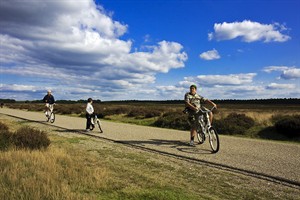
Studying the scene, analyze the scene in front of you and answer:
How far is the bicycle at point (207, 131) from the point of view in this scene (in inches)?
446

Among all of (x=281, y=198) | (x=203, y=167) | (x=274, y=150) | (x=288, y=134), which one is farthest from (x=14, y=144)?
(x=288, y=134)

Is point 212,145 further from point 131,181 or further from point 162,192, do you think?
point 162,192

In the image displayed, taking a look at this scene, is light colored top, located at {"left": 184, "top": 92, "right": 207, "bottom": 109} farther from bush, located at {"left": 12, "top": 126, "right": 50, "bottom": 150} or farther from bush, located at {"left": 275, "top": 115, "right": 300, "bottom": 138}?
bush, located at {"left": 275, "top": 115, "right": 300, "bottom": 138}

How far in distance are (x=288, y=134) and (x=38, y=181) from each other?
48.0 feet

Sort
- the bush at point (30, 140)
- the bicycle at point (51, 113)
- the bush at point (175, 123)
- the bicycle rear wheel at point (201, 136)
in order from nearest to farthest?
the bush at point (30, 140) → the bicycle rear wheel at point (201, 136) → the bush at point (175, 123) → the bicycle at point (51, 113)

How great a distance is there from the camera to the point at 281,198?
6.35m

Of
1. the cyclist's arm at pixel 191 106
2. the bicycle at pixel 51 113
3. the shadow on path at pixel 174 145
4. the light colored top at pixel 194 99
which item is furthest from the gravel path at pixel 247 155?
the bicycle at pixel 51 113

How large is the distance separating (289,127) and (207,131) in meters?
7.72

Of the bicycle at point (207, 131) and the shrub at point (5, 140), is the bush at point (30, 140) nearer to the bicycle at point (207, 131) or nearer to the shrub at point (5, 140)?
the shrub at point (5, 140)

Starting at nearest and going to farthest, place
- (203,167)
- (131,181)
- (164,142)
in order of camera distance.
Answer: (131,181)
(203,167)
(164,142)

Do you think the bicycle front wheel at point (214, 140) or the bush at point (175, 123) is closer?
the bicycle front wheel at point (214, 140)

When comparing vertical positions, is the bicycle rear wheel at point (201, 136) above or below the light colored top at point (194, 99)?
below

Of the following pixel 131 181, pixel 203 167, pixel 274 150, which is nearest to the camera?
pixel 131 181

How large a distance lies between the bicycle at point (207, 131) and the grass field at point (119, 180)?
2.27m
